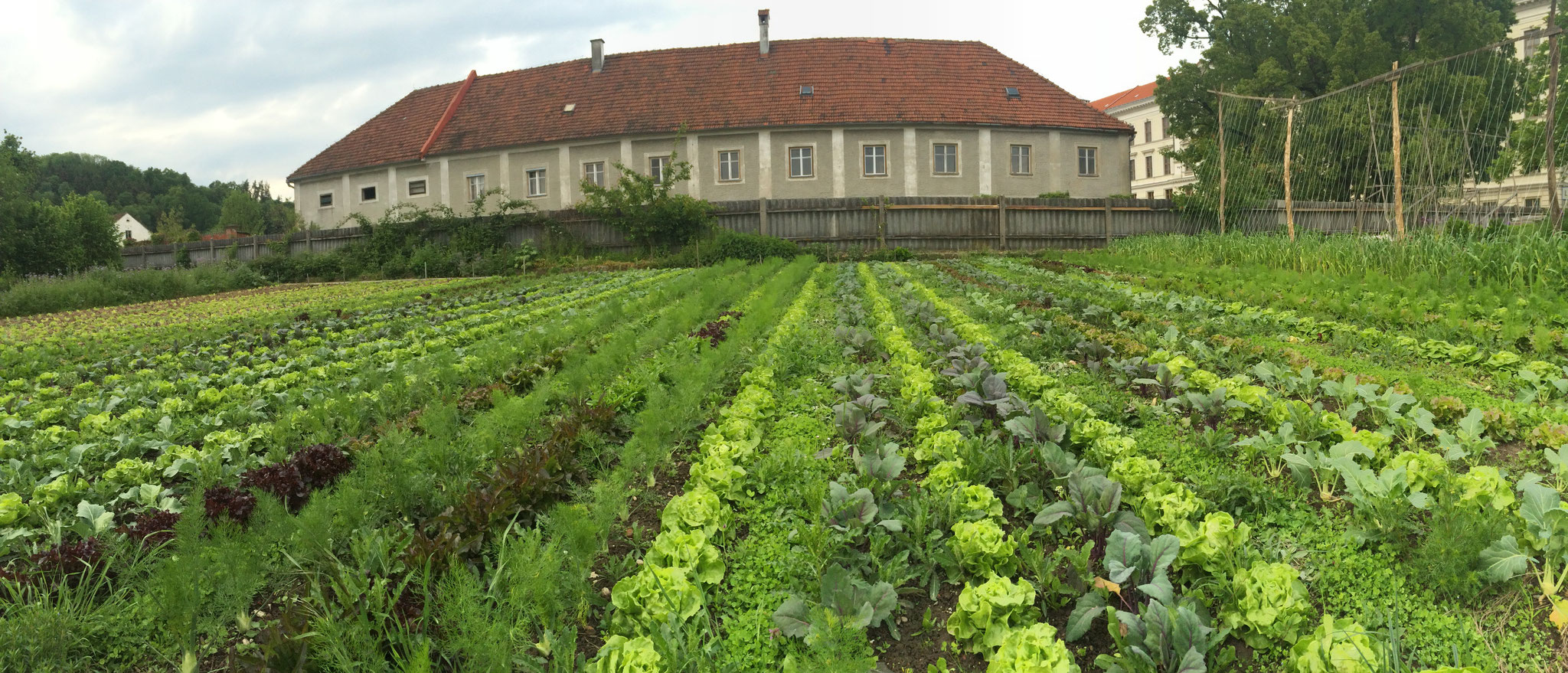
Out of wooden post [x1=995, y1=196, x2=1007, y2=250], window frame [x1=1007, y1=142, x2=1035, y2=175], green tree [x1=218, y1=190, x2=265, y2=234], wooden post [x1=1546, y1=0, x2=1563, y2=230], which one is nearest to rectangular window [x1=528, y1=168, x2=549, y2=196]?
wooden post [x1=995, y1=196, x2=1007, y2=250]

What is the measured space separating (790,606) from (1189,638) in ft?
3.55

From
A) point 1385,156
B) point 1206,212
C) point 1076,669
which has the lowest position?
point 1076,669

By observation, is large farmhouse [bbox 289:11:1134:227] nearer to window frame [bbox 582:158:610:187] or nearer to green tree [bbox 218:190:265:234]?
window frame [bbox 582:158:610:187]

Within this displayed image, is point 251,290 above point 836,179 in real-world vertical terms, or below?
below

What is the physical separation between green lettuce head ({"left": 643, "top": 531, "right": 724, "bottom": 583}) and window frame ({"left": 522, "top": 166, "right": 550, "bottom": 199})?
2940 centimetres

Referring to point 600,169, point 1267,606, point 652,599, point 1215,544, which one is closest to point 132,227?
point 600,169

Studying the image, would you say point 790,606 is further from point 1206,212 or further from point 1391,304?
point 1206,212

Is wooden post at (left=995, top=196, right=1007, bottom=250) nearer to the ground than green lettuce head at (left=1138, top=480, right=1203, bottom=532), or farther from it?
farther from it

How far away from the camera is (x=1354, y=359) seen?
5891mm

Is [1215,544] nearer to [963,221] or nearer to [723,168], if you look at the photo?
[963,221]

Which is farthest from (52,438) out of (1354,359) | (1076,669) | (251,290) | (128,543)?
(251,290)

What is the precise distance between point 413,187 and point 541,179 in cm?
562

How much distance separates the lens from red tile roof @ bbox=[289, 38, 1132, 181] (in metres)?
28.8

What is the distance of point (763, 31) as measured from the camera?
31.7 metres
